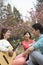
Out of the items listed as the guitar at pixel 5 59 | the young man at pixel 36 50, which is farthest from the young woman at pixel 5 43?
the young man at pixel 36 50

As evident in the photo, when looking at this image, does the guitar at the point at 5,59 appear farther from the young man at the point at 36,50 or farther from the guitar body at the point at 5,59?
the young man at the point at 36,50

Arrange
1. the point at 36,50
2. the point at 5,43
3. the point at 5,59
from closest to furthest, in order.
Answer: the point at 36,50, the point at 5,59, the point at 5,43

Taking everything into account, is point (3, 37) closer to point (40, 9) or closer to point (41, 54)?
point (41, 54)

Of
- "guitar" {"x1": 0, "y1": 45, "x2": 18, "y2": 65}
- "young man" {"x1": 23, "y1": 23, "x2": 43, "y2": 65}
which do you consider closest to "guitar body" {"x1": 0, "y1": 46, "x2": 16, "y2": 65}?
"guitar" {"x1": 0, "y1": 45, "x2": 18, "y2": 65}

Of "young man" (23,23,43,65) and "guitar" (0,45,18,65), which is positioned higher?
"young man" (23,23,43,65)

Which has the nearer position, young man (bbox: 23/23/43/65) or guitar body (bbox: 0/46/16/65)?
young man (bbox: 23/23/43/65)

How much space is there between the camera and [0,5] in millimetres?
23516

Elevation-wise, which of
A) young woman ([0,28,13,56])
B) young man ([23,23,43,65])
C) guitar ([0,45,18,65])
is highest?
young man ([23,23,43,65])

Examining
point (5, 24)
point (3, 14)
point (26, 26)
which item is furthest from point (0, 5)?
point (26, 26)

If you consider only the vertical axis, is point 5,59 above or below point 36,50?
below

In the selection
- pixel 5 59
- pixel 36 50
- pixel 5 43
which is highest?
pixel 36 50

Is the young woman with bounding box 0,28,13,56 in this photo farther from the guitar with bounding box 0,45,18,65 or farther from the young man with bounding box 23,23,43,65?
the young man with bounding box 23,23,43,65

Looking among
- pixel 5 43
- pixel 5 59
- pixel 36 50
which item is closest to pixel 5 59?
pixel 5 59

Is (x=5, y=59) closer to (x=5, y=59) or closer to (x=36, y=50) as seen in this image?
(x=5, y=59)
